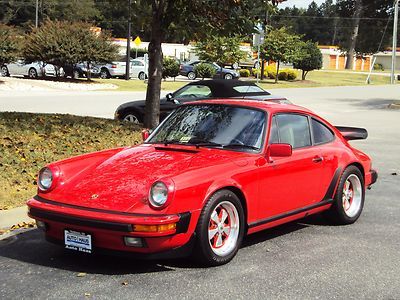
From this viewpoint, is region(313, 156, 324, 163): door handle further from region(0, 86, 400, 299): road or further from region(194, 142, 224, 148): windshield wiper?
region(194, 142, 224, 148): windshield wiper

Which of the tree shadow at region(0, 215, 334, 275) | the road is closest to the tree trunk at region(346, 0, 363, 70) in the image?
the road

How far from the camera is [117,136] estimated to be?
32.3ft

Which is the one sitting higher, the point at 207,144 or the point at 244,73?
the point at 207,144

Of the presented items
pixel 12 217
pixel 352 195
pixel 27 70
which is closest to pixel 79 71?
pixel 27 70

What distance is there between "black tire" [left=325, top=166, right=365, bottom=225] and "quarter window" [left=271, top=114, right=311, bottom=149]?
Result: 0.66 meters

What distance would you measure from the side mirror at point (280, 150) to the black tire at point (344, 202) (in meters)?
1.23

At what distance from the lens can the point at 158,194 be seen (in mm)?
4348

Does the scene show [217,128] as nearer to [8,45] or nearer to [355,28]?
[8,45]

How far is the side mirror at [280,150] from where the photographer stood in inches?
202

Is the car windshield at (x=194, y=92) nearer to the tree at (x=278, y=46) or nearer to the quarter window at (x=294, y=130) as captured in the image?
the quarter window at (x=294, y=130)

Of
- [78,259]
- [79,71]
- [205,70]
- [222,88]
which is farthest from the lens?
[205,70]

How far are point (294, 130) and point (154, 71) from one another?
5549 mm

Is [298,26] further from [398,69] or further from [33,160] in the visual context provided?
[33,160]

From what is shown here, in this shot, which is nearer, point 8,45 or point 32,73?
point 8,45
